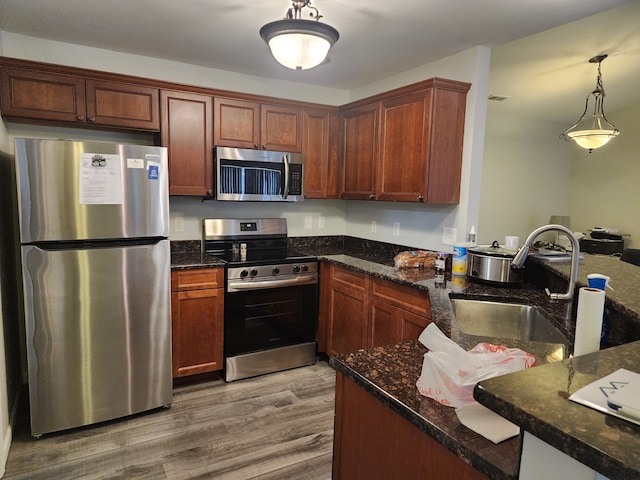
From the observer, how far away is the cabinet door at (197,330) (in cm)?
289

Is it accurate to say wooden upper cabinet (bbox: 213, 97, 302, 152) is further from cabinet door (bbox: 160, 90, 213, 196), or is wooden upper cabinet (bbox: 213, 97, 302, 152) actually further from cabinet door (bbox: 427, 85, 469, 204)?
cabinet door (bbox: 427, 85, 469, 204)

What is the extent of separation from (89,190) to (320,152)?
Result: 1.93 meters

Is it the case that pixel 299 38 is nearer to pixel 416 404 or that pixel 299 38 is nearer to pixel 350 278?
pixel 416 404

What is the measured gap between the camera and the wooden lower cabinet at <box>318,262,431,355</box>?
256cm

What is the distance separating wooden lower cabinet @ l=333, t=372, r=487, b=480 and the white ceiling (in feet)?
6.41

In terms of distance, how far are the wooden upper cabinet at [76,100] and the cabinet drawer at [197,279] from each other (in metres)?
1.08

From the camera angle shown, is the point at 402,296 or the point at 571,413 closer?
the point at 571,413

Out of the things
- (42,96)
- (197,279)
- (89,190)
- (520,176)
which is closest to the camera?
(89,190)

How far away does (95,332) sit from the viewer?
2.42m

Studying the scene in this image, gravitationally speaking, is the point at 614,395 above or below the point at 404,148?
below

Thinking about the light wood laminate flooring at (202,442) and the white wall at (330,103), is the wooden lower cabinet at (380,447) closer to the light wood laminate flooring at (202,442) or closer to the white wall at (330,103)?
the light wood laminate flooring at (202,442)

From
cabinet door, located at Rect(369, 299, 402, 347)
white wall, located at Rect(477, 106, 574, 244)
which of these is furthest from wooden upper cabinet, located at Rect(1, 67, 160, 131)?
white wall, located at Rect(477, 106, 574, 244)

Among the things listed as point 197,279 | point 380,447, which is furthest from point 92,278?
point 380,447

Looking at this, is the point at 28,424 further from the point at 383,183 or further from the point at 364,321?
the point at 383,183
